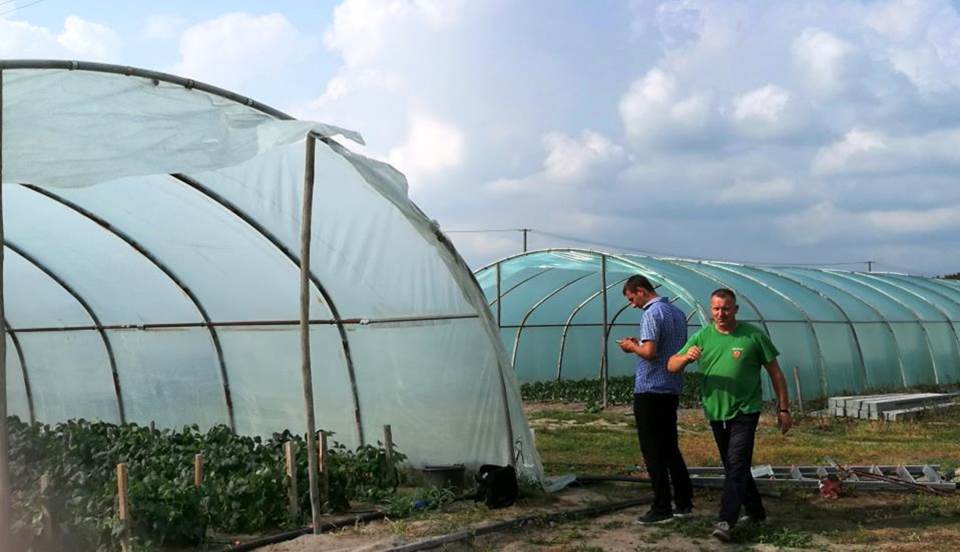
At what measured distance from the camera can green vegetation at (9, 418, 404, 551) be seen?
6797 mm

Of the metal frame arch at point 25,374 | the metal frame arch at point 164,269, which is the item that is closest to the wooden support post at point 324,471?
the metal frame arch at point 164,269

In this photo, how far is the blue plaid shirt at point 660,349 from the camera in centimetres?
720

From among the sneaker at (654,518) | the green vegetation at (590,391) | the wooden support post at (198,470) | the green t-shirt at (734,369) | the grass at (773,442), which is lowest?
the sneaker at (654,518)

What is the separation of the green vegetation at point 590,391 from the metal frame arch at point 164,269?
26.9 ft

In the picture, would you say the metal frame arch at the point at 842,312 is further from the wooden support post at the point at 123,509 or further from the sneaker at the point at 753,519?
the wooden support post at the point at 123,509

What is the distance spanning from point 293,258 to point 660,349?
4199mm

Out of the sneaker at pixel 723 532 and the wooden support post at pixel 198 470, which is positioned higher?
the wooden support post at pixel 198 470

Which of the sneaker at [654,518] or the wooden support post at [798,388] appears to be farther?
the wooden support post at [798,388]

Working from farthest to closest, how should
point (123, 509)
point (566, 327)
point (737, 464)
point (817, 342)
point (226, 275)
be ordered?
point (566, 327), point (817, 342), point (226, 275), point (737, 464), point (123, 509)

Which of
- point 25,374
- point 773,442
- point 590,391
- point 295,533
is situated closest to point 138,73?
point 295,533

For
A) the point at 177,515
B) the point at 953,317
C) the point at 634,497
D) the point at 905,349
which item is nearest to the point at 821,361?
the point at 905,349

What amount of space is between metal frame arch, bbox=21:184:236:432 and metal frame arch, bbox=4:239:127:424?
5.80 feet

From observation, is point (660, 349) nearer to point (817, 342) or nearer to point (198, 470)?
point (198, 470)

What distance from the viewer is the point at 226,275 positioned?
10516 millimetres
